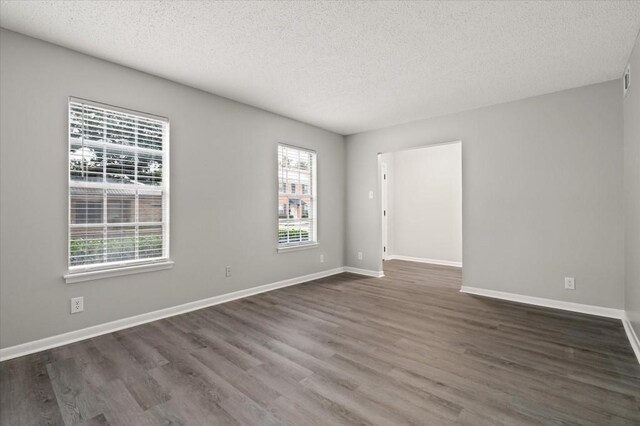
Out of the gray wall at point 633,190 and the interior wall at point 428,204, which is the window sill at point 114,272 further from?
the interior wall at point 428,204

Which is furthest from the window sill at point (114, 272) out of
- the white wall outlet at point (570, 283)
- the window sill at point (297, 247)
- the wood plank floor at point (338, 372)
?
the white wall outlet at point (570, 283)

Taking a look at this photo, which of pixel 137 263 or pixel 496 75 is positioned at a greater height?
pixel 496 75

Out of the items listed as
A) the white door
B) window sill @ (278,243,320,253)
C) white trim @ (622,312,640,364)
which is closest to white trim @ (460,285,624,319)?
white trim @ (622,312,640,364)

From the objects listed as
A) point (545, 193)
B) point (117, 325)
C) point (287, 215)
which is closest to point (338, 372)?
point (117, 325)

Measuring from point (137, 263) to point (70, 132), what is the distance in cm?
136

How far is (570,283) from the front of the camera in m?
3.56

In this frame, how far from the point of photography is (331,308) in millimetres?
3650

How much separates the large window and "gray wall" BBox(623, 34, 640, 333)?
12.6 feet

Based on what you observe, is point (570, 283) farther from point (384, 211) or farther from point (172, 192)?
point (172, 192)

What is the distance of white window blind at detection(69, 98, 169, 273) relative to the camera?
2.78m

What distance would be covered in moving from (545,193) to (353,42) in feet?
9.82

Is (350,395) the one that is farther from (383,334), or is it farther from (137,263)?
(137,263)

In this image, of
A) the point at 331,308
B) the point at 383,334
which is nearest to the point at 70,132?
the point at 331,308

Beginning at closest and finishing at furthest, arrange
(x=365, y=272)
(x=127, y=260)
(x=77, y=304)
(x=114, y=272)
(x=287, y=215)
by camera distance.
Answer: (x=77, y=304) < (x=114, y=272) < (x=127, y=260) < (x=287, y=215) < (x=365, y=272)
